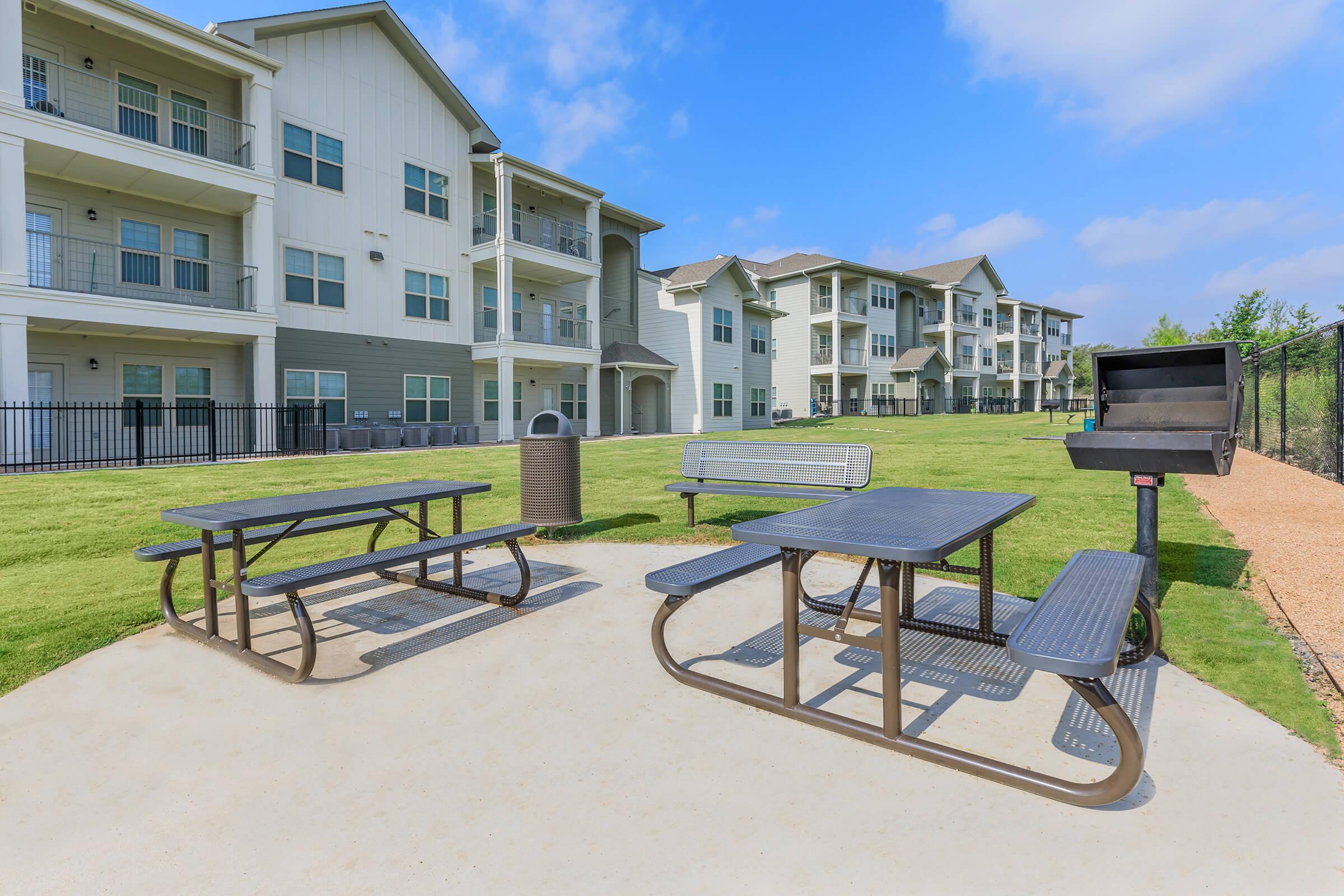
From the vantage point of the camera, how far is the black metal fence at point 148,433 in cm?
1418

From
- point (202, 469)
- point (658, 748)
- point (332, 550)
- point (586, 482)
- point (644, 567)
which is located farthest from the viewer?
point (202, 469)

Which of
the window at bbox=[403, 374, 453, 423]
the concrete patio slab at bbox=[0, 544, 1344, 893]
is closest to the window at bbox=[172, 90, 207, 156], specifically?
the window at bbox=[403, 374, 453, 423]

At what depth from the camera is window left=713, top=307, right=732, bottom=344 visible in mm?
31922

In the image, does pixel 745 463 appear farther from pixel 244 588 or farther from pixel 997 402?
pixel 997 402

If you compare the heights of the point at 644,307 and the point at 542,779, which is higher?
the point at 644,307

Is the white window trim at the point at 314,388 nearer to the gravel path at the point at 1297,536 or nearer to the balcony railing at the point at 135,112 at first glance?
the balcony railing at the point at 135,112

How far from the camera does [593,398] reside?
88.5 feet

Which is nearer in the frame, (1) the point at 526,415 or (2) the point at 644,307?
(1) the point at 526,415

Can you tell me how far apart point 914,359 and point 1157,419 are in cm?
4873

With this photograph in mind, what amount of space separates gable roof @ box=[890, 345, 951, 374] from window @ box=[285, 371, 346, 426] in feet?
131

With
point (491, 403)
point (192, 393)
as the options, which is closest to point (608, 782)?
point (192, 393)

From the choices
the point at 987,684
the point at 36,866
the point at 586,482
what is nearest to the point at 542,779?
the point at 36,866

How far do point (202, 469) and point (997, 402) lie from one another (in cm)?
6285

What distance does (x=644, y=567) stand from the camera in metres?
5.97
